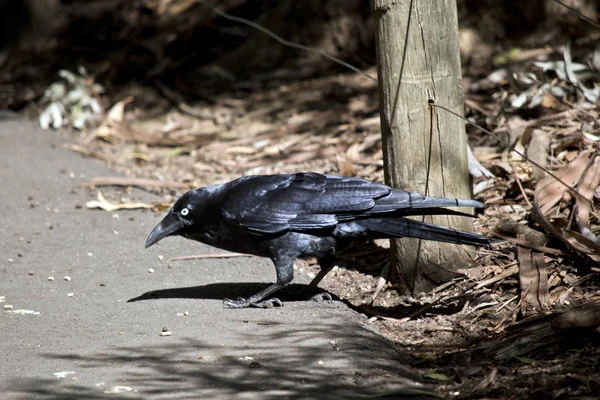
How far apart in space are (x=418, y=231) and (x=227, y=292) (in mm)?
1522

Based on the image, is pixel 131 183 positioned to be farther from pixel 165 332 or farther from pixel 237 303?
pixel 165 332

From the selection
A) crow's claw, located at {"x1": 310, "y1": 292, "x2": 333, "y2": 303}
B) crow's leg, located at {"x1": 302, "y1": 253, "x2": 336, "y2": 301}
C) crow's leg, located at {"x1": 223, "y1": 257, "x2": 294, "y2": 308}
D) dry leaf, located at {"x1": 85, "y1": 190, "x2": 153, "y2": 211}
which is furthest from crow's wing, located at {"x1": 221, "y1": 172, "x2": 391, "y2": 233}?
dry leaf, located at {"x1": 85, "y1": 190, "x2": 153, "y2": 211}

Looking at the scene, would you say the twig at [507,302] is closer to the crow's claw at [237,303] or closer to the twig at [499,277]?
the twig at [499,277]

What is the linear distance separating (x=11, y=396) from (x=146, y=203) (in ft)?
13.1

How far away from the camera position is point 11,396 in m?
3.59

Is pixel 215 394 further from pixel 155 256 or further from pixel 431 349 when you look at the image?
pixel 155 256

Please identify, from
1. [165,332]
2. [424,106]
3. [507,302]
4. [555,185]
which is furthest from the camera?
[555,185]

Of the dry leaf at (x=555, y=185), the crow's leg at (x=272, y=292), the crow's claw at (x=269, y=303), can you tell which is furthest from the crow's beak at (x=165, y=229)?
the dry leaf at (x=555, y=185)

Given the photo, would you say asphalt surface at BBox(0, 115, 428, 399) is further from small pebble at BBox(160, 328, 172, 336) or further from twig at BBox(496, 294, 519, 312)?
twig at BBox(496, 294, 519, 312)

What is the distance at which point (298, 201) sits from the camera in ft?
16.9

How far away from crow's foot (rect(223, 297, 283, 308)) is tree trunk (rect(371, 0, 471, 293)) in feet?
3.19

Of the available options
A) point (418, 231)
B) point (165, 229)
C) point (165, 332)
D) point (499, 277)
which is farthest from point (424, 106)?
point (165, 332)

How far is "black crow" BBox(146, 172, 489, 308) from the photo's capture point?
4.86 metres

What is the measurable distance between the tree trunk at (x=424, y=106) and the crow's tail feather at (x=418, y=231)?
0.28 m
